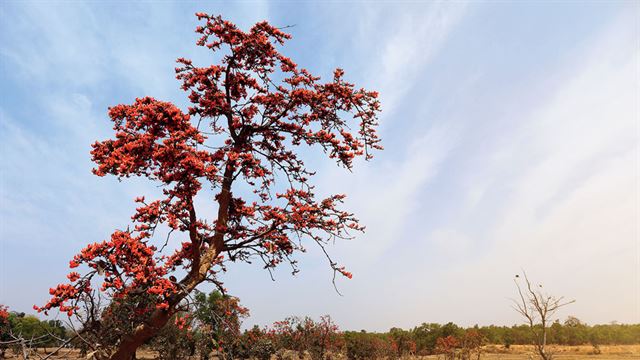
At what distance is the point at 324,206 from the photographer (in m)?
8.30

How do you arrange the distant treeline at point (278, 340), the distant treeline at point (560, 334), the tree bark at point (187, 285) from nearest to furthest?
the tree bark at point (187, 285), the distant treeline at point (278, 340), the distant treeline at point (560, 334)

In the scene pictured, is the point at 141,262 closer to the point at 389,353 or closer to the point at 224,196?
the point at 224,196

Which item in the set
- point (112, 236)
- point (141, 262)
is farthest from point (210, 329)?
point (112, 236)

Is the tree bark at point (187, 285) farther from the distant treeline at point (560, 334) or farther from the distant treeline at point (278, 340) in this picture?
the distant treeline at point (560, 334)

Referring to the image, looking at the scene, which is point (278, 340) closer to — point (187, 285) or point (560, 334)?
point (187, 285)

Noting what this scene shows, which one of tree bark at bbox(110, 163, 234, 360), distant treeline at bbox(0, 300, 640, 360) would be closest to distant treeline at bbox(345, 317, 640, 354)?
distant treeline at bbox(0, 300, 640, 360)

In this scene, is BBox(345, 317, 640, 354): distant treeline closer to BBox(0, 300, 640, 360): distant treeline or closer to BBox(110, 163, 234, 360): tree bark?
BBox(0, 300, 640, 360): distant treeline

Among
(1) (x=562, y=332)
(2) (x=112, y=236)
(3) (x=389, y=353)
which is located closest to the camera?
(2) (x=112, y=236)

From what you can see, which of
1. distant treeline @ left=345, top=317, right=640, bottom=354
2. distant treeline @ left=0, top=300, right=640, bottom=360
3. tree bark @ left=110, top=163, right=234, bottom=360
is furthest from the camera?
distant treeline @ left=345, top=317, right=640, bottom=354

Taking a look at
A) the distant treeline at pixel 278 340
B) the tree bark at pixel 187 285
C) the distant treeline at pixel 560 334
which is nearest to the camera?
the tree bark at pixel 187 285

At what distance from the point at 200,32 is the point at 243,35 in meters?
0.94

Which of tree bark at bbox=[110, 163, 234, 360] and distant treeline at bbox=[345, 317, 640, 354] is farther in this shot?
distant treeline at bbox=[345, 317, 640, 354]

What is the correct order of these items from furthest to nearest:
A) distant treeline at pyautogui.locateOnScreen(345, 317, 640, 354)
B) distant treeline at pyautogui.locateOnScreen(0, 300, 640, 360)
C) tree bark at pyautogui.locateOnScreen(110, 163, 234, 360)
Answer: distant treeline at pyautogui.locateOnScreen(345, 317, 640, 354)
distant treeline at pyautogui.locateOnScreen(0, 300, 640, 360)
tree bark at pyautogui.locateOnScreen(110, 163, 234, 360)

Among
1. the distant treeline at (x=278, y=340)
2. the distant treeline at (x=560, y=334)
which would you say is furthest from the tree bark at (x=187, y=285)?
the distant treeline at (x=560, y=334)
